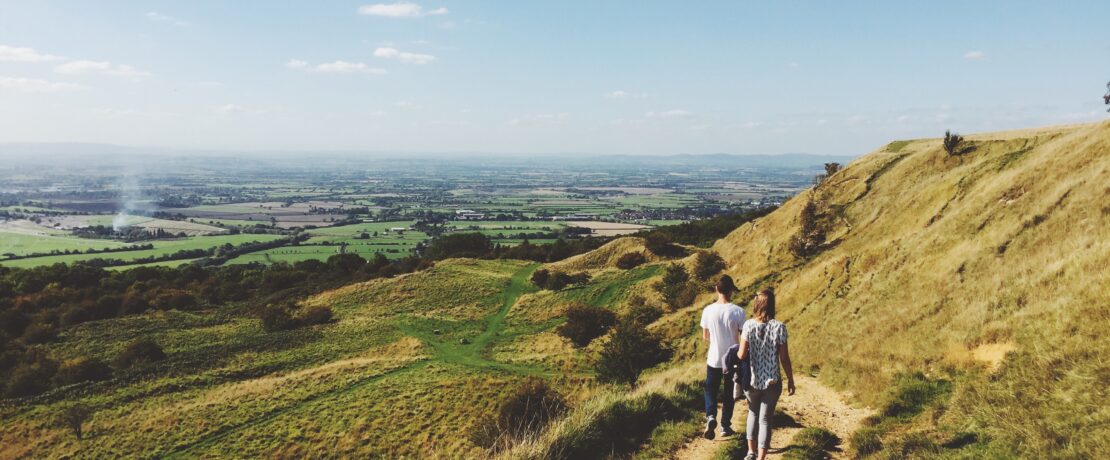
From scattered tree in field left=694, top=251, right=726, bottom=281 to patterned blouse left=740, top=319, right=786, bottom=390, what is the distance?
33205 mm

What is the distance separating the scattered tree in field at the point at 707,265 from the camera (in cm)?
4103

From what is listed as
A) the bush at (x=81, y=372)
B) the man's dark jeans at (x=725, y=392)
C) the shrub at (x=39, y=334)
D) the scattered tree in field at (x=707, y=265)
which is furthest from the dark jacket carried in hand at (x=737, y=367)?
the shrub at (x=39, y=334)

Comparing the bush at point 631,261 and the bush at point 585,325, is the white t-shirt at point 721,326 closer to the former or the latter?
the bush at point 585,325

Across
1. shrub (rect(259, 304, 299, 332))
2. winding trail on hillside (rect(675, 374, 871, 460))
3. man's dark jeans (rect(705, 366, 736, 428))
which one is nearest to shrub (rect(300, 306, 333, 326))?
shrub (rect(259, 304, 299, 332))

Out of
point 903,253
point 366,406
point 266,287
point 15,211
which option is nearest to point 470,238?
point 266,287

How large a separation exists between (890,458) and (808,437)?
151 cm

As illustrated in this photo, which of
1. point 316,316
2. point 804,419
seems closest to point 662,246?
point 316,316

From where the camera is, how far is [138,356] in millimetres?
39156

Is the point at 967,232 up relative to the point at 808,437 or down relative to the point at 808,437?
up

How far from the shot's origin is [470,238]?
Result: 284ft

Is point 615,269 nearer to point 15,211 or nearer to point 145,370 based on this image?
point 145,370

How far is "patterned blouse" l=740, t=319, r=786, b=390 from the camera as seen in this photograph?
8148 millimetres

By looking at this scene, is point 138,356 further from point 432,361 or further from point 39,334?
point 432,361

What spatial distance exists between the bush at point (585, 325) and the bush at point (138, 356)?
3118 centimetres
